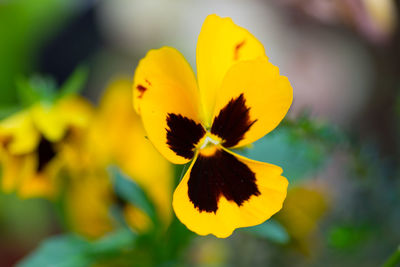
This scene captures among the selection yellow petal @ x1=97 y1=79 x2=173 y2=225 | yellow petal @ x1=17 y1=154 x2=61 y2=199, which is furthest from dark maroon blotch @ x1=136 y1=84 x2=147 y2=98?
yellow petal @ x1=97 y1=79 x2=173 y2=225

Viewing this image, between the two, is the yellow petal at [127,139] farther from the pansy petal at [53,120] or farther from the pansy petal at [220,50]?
the pansy petal at [220,50]

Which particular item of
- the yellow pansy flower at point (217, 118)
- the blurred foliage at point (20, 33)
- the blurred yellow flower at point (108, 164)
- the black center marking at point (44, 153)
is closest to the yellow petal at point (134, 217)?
the blurred yellow flower at point (108, 164)

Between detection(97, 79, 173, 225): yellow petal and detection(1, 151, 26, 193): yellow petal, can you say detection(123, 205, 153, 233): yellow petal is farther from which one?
detection(1, 151, 26, 193): yellow petal

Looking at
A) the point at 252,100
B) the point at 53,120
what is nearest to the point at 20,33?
the point at 53,120

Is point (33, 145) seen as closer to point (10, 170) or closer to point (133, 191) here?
point (10, 170)

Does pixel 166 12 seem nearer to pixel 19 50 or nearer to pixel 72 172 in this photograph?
pixel 19 50
